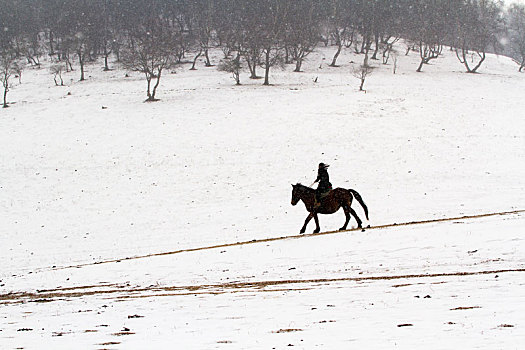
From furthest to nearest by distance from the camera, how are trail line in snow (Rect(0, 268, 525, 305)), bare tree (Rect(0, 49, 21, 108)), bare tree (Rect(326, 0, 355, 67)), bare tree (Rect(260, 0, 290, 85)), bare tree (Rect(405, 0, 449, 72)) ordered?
bare tree (Rect(326, 0, 355, 67))
bare tree (Rect(405, 0, 449, 72))
bare tree (Rect(260, 0, 290, 85))
bare tree (Rect(0, 49, 21, 108))
trail line in snow (Rect(0, 268, 525, 305))

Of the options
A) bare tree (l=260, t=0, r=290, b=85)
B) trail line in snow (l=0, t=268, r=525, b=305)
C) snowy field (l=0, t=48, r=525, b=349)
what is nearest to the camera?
snowy field (l=0, t=48, r=525, b=349)

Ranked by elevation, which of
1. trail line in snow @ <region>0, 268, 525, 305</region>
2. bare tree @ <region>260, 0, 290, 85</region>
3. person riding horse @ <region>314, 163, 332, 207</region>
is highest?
bare tree @ <region>260, 0, 290, 85</region>

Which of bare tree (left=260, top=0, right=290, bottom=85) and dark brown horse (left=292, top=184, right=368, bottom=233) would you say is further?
bare tree (left=260, top=0, right=290, bottom=85)

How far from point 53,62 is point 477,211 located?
310 feet

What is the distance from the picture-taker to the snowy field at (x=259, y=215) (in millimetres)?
7383

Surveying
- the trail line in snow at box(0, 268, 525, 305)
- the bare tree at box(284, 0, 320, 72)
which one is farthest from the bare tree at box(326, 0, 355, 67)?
the trail line in snow at box(0, 268, 525, 305)

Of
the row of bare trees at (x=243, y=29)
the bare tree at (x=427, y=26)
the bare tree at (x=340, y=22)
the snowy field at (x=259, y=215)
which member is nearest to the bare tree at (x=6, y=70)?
the row of bare trees at (x=243, y=29)

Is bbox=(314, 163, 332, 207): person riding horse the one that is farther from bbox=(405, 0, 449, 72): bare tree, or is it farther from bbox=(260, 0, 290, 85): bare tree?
bbox=(405, 0, 449, 72): bare tree

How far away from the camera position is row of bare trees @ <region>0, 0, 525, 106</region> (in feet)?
279

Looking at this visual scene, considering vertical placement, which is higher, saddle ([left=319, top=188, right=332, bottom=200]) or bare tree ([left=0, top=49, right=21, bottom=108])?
bare tree ([left=0, top=49, right=21, bottom=108])

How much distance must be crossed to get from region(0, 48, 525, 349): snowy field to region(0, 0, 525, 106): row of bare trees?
1118cm

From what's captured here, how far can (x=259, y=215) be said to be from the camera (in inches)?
1076

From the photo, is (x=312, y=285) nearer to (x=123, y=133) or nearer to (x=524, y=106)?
(x=123, y=133)

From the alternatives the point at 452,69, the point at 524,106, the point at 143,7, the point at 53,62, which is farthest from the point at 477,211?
the point at 143,7
